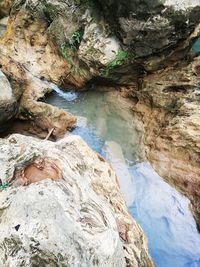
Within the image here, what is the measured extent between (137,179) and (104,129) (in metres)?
1.13

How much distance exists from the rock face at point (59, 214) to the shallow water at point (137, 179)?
879 mm

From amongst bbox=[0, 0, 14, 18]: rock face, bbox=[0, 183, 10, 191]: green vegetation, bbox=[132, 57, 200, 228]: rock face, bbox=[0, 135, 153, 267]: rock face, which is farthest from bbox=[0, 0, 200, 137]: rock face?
bbox=[0, 0, 14, 18]: rock face

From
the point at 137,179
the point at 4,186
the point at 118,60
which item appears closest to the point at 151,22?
the point at 118,60

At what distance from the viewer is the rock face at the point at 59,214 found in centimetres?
284

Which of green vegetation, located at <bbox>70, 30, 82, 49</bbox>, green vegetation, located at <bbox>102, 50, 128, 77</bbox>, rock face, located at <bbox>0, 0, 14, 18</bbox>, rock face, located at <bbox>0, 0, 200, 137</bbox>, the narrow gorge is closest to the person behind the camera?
the narrow gorge

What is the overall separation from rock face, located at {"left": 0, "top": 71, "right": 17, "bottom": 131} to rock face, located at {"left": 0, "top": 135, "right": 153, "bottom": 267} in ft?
3.20

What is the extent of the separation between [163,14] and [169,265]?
3.70 metres

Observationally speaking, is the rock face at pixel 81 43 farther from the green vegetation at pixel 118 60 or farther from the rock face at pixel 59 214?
the rock face at pixel 59 214

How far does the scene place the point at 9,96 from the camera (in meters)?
5.34

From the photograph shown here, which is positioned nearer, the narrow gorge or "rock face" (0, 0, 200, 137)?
the narrow gorge

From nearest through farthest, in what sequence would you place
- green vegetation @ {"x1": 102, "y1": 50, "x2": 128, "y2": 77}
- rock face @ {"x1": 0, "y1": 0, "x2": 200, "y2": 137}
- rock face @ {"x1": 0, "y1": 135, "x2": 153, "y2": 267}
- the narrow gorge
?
rock face @ {"x1": 0, "y1": 135, "x2": 153, "y2": 267}
the narrow gorge
rock face @ {"x1": 0, "y1": 0, "x2": 200, "y2": 137}
green vegetation @ {"x1": 102, "y1": 50, "x2": 128, "y2": 77}

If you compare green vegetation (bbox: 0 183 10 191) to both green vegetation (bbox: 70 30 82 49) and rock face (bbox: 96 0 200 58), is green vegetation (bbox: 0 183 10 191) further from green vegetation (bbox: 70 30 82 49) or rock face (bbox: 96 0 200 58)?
green vegetation (bbox: 70 30 82 49)

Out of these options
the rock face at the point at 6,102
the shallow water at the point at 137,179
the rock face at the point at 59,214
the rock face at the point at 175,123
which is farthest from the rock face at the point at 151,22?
the rock face at the point at 59,214

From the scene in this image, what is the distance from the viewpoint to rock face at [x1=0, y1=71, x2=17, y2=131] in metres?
5.22
